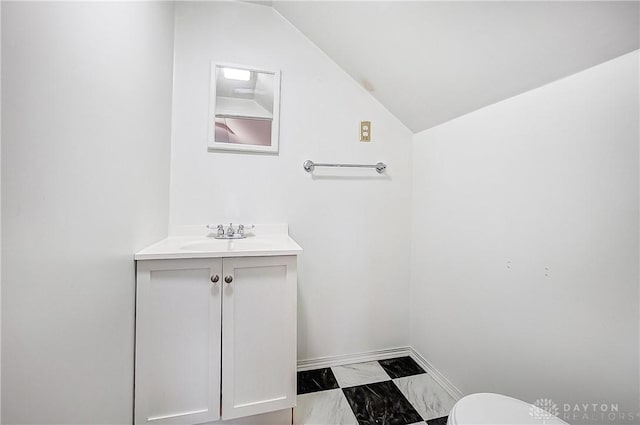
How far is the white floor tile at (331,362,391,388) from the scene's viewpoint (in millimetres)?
1516

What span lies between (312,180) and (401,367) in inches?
53.5

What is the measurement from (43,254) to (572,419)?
5.45 ft

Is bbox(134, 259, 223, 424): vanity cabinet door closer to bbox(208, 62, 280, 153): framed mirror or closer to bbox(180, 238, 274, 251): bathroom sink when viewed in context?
bbox(180, 238, 274, 251): bathroom sink

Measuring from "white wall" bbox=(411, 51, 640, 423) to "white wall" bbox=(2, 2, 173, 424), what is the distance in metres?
1.53

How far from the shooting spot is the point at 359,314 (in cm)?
174

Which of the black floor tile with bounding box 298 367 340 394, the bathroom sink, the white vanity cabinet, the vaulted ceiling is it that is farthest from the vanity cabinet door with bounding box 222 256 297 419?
the vaulted ceiling

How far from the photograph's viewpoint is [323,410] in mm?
1292

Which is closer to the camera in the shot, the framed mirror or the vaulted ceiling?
the vaulted ceiling

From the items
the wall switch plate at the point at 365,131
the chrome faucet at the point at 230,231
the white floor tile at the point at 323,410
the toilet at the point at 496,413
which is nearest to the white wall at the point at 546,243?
the toilet at the point at 496,413

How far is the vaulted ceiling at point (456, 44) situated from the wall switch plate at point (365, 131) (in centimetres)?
19

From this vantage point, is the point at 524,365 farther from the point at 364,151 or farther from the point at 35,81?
the point at 35,81

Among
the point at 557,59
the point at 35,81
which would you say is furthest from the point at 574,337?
the point at 35,81

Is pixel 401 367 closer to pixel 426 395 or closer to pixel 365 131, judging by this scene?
pixel 426 395

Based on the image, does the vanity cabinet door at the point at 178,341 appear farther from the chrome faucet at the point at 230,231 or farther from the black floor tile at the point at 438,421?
the black floor tile at the point at 438,421
